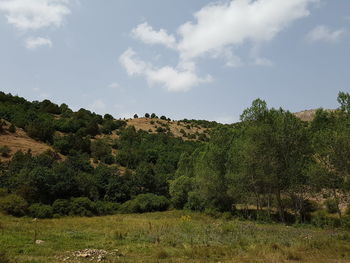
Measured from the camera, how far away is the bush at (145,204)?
4684 cm

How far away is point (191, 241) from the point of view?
1852 centimetres

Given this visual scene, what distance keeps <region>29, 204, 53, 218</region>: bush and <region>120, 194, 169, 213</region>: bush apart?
12.6 meters

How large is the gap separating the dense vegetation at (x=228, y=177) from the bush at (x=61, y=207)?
8cm

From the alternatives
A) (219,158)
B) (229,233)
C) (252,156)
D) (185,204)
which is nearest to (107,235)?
(229,233)

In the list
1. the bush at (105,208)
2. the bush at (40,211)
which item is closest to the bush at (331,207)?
the bush at (105,208)

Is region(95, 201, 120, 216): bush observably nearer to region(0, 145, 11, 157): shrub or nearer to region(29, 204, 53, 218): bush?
region(29, 204, 53, 218): bush

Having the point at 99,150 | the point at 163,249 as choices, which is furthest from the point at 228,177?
the point at 99,150

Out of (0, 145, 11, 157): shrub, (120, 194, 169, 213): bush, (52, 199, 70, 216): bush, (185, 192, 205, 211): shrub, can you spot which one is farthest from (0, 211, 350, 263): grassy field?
(0, 145, 11, 157): shrub

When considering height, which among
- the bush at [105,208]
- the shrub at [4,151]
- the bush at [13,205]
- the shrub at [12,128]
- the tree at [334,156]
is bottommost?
the bush at [105,208]

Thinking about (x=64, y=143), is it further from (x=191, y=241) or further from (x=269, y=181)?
(x=191, y=241)

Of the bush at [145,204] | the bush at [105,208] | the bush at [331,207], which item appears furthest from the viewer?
the bush at [145,204]

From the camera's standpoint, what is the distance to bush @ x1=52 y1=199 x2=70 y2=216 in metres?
37.9

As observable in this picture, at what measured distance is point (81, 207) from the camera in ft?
131

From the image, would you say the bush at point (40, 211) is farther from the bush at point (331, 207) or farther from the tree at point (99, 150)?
the bush at point (331, 207)
